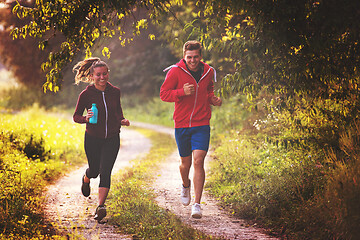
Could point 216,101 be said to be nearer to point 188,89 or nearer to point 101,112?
point 188,89

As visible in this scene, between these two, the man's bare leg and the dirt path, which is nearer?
the dirt path

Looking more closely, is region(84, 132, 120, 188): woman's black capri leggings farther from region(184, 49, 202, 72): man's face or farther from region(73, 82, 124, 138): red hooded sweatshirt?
region(184, 49, 202, 72): man's face

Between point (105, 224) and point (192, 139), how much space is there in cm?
164

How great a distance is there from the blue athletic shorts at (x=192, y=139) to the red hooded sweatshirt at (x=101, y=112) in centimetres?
91

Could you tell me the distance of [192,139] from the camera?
18.9ft

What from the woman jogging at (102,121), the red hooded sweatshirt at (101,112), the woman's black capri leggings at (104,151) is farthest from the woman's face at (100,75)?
the woman's black capri leggings at (104,151)

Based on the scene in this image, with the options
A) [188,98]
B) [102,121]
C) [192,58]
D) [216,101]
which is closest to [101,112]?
[102,121]

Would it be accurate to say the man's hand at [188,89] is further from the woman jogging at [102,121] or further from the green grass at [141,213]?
the green grass at [141,213]

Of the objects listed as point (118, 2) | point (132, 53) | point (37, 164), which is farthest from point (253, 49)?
point (132, 53)

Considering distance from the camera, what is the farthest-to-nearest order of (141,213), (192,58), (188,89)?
(141,213) → (192,58) → (188,89)

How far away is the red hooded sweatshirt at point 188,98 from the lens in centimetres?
570

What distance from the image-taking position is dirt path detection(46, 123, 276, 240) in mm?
5168

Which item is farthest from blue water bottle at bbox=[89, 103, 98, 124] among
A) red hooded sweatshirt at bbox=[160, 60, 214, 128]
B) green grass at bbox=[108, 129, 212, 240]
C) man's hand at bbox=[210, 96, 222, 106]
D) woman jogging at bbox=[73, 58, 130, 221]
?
man's hand at bbox=[210, 96, 222, 106]

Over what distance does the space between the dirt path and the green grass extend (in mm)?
181
